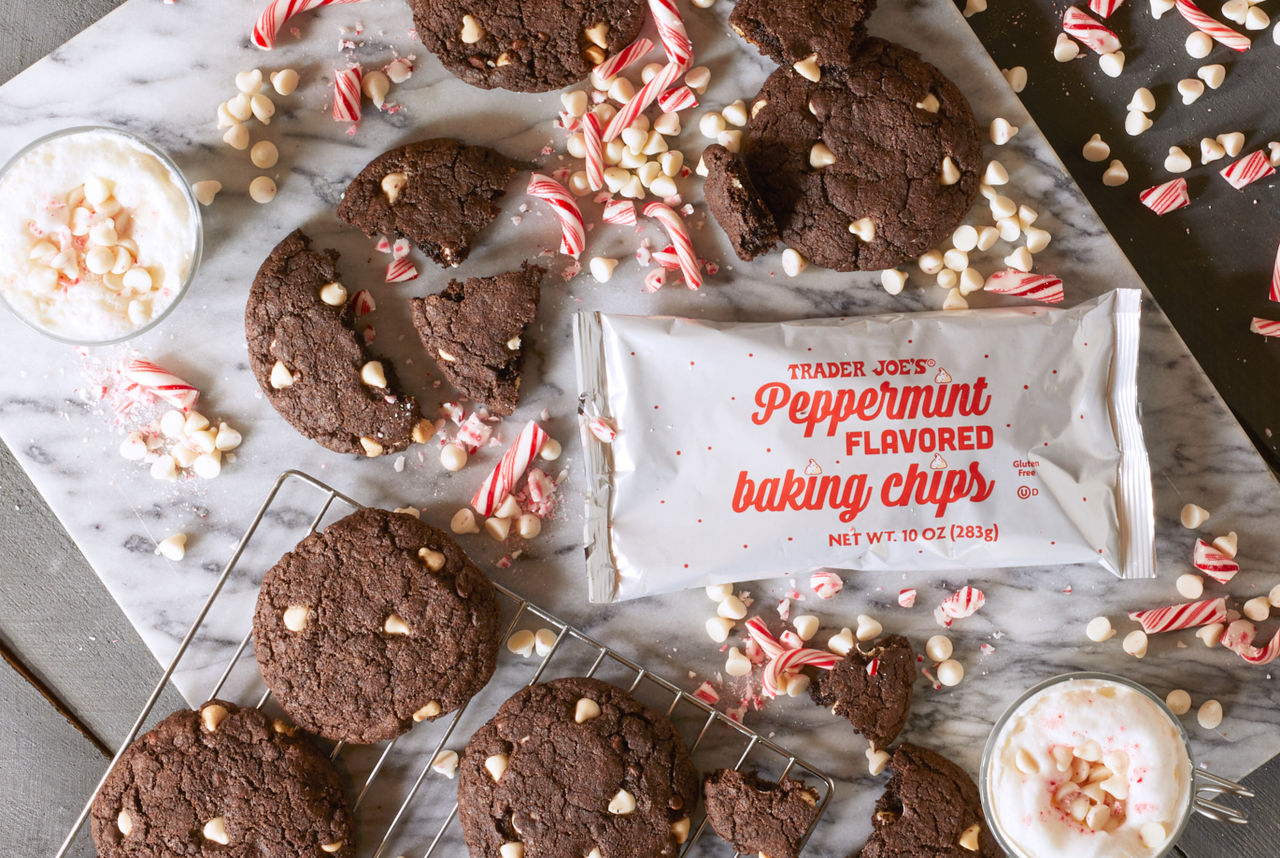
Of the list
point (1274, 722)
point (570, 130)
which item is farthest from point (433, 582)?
point (1274, 722)

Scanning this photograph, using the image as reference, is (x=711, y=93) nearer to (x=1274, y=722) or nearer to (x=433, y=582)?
(x=433, y=582)

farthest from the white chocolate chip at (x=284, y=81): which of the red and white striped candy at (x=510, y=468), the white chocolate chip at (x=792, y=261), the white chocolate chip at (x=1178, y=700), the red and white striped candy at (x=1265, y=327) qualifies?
the white chocolate chip at (x=1178, y=700)

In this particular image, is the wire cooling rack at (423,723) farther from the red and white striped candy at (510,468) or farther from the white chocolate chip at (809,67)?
the white chocolate chip at (809,67)

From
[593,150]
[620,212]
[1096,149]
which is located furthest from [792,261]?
[1096,149]

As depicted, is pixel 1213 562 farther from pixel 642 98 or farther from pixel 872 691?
pixel 642 98

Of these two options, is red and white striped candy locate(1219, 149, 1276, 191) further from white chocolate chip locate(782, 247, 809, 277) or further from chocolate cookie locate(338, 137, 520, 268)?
chocolate cookie locate(338, 137, 520, 268)
